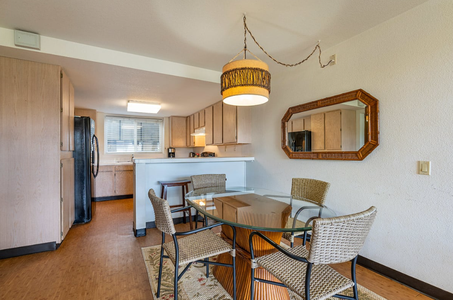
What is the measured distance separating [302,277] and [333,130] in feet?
5.66

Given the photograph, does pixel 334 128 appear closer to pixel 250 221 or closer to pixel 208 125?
pixel 250 221

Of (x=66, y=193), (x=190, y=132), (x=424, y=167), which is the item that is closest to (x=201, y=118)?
(x=190, y=132)

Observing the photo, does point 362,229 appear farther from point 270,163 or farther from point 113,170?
point 113,170

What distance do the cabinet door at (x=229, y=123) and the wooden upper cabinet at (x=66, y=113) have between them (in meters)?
2.40

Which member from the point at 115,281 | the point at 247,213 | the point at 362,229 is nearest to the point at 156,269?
the point at 115,281

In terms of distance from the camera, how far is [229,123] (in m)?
3.95

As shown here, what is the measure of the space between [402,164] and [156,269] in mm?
2441

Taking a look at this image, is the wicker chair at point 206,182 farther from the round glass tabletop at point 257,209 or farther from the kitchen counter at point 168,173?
the kitchen counter at point 168,173

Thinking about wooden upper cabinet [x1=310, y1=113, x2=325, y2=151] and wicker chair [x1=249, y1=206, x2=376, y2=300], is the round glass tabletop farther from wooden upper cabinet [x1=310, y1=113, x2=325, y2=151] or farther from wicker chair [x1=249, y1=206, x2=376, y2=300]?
wooden upper cabinet [x1=310, y1=113, x2=325, y2=151]

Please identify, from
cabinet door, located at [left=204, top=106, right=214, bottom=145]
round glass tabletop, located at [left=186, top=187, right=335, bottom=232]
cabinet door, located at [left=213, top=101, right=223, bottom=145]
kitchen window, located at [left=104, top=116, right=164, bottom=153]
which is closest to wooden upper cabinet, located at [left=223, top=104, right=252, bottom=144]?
cabinet door, located at [left=213, top=101, right=223, bottom=145]

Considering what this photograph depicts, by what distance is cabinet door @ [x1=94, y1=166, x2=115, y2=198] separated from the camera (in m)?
4.94

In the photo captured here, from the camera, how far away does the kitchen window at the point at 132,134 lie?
5695mm

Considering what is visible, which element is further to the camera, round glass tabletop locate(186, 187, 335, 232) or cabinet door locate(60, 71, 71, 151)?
cabinet door locate(60, 71, 71, 151)

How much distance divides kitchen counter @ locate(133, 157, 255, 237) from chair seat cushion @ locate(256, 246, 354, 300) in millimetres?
2050
